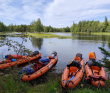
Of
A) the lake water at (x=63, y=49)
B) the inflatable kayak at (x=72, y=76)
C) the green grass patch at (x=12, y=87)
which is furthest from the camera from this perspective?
the lake water at (x=63, y=49)

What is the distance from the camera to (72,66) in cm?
765

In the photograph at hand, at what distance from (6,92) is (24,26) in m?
3.01

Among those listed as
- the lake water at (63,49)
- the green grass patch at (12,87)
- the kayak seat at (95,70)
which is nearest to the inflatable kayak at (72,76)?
the kayak seat at (95,70)

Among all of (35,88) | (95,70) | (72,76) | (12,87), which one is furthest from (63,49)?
(12,87)

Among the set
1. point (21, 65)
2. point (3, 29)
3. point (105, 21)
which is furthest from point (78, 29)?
point (21, 65)

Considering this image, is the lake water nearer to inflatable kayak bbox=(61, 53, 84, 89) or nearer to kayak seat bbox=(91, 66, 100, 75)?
inflatable kayak bbox=(61, 53, 84, 89)

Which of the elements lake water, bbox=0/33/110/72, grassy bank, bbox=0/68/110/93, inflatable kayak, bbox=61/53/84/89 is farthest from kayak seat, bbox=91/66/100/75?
lake water, bbox=0/33/110/72

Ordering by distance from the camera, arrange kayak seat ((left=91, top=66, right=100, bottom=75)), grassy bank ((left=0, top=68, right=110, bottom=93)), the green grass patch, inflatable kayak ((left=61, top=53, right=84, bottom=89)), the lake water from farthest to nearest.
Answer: the lake water < kayak seat ((left=91, top=66, right=100, bottom=75)) < inflatable kayak ((left=61, top=53, right=84, bottom=89)) < grassy bank ((left=0, top=68, right=110, bottom=93)) < the green grass patch

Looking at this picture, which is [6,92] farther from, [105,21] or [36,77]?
[105,21]

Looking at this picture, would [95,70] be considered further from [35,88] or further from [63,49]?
[63,49]

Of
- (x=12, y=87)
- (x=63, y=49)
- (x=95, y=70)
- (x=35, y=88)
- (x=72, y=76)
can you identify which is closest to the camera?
(x=12, y=87)

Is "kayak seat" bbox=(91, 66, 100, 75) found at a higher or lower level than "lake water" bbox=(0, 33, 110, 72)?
lower

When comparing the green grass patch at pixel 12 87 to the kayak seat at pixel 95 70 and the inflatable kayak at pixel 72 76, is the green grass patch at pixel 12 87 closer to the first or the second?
the inflatable kayak at pixel 72 76

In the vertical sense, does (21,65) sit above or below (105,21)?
below
